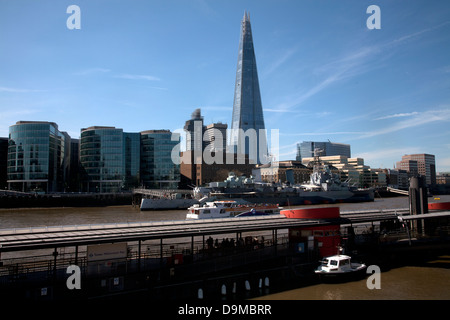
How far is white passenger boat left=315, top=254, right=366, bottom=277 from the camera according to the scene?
21.2 m

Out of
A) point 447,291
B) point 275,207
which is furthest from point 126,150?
point 447,291

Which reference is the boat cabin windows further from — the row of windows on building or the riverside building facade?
the row of windows on building

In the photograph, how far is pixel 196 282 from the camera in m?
18.8

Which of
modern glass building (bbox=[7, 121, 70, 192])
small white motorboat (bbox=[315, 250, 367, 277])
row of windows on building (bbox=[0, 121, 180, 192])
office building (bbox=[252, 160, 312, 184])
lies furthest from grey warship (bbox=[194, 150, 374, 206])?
office building (bbox=[252, 160, 312, 184])

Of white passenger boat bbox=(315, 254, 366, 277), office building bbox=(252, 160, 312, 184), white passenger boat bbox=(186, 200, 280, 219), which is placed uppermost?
office building bbox=(252, 160, 312, 184)

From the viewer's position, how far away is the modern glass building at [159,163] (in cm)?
14438

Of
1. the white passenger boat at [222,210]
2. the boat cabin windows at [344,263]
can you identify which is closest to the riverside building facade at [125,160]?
the white passenger boat at [222,210]

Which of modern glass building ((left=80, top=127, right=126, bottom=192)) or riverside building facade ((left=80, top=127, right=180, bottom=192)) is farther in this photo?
riverside building facade ((left=80, top=127, right=180, bottom=192))

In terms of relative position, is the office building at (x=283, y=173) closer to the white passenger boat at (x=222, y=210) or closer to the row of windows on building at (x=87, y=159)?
the row of windows on building at (x=87, y=159)

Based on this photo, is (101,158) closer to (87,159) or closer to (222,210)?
(87,159)

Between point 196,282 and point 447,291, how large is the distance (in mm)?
14783

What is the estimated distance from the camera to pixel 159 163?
474 feet

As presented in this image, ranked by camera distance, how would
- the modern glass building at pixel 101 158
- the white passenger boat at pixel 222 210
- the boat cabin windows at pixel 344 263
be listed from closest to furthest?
the boat cabin windows at pixel 344 263 → the white passenger boat at pixel 222 210 → the modern glass building at pixel 101 158

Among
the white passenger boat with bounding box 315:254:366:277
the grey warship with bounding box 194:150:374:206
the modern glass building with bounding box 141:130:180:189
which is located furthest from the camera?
the modern glass building with bounding box 141:130:180:189
